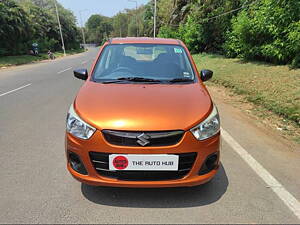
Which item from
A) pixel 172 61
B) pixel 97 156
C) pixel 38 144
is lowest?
pixel 38 144

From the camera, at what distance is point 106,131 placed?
7.82ft

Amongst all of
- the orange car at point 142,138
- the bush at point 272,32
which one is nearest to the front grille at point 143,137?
the orange car at point 142,138

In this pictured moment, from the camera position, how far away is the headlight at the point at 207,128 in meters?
2.48

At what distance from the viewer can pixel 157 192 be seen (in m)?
2.81

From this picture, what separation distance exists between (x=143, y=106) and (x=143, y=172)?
65 centimetres

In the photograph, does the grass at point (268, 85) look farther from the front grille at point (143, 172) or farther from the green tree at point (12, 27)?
the green tree at point (12, 27)

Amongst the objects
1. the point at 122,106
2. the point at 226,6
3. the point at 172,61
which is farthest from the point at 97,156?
the point at 226,6

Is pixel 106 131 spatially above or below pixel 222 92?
above

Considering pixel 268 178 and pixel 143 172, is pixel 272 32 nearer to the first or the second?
pixel 268 178

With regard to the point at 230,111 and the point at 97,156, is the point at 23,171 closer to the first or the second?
the point at 97,156

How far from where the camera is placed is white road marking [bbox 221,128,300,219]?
104 inches

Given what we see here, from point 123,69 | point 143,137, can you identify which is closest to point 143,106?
point 143,137

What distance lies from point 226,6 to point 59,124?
13544 mm

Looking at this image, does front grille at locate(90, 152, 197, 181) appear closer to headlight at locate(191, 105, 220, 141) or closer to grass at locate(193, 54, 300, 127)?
headlight at locate(191, 105, 220, 141)
